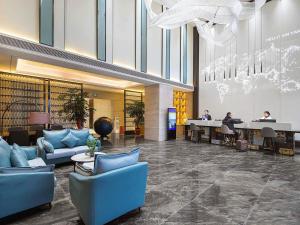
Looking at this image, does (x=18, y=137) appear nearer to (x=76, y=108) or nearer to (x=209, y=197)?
(x=76, y=108)

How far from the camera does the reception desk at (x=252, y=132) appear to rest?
292 inches

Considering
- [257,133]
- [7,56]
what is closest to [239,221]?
[257,133]

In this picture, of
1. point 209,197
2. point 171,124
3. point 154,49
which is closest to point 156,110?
point 171,124

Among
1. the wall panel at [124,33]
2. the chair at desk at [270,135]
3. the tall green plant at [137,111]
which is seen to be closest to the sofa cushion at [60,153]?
the wall panel at [124,33]

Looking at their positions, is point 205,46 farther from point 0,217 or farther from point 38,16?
point 0,217

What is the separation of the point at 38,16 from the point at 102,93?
8250 mm

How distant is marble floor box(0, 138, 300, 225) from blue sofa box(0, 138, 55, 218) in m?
0.19

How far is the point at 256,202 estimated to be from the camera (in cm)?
333

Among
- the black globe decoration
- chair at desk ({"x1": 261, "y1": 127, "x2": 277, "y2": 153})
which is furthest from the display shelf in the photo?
chair at desk ({"x1": 261, "y1": 127, "x2": 277, "y2": 153})

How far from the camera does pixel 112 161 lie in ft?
8.79

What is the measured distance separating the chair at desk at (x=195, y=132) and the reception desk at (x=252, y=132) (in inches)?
11.1

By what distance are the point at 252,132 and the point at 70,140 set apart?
272 inches

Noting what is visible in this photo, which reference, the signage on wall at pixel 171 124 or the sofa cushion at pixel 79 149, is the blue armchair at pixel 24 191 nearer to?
the sofa cushion at pixel 79 149

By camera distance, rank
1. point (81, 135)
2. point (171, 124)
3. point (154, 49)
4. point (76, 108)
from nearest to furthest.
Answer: point (81, 135) → point (76, 108) → point (154, 49) → point (171, 124)
